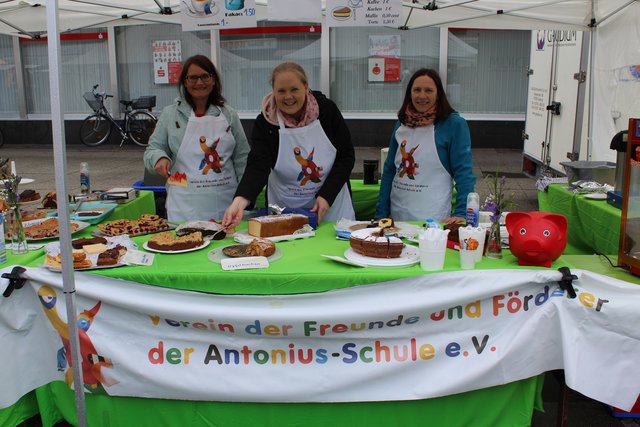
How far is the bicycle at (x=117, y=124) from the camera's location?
1261cm

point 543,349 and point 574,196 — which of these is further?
point 574,196

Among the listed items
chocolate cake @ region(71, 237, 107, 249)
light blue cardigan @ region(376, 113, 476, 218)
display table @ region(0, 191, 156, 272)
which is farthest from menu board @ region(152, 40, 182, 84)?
chocolate cake @ region(71, 237, 107, 249)

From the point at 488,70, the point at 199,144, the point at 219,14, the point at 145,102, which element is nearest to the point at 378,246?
the point at 199,144

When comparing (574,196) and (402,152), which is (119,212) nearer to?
(402,152)

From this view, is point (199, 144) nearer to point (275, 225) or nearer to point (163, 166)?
point (163, 166)

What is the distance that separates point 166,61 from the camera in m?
12.7

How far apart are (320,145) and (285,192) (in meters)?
0.36

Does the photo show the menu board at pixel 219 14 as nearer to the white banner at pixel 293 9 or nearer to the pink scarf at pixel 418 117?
the white banner at pixel 293 9

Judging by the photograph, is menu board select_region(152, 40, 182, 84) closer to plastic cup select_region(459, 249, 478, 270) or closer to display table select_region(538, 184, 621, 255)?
display table select_region(538, 184, 621, 255)

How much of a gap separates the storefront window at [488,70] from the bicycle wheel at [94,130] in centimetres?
735

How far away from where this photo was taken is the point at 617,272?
8.75 ft

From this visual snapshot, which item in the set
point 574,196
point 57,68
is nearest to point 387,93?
point 574,196

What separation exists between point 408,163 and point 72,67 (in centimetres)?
1173

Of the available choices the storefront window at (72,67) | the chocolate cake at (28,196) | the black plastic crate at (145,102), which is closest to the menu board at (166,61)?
the black plastic crate at (145,102)
